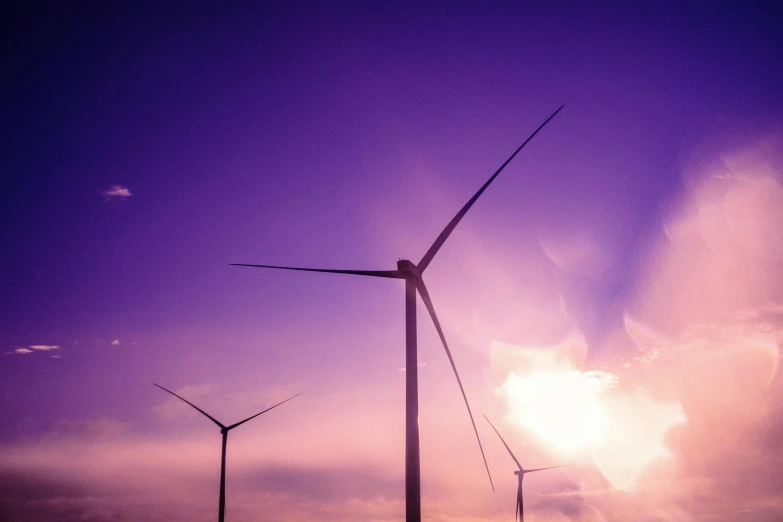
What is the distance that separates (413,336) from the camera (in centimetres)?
3697

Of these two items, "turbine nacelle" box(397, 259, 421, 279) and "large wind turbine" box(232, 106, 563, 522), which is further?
"turbine nacelle" box(397, 259, 421, 279)

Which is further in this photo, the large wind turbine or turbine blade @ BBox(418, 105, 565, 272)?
turbine blade @ BBox(418, 105, 565, 272)

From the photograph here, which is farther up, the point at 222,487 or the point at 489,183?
the point at 489,183

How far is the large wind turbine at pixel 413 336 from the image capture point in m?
31.9

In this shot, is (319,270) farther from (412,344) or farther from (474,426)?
(474,426)

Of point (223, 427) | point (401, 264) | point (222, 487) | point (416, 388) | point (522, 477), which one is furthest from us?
point (522, 477)

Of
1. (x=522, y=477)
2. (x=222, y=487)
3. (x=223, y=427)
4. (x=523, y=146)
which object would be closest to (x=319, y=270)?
(x=523, y=146)

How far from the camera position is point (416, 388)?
113 feet

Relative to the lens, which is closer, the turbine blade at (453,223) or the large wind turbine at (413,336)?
the large wind turbine at (413,336)

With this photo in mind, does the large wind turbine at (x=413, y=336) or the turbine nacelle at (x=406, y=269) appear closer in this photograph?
the large wind turbine at (x=413, y=336)

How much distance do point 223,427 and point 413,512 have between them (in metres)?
55.8

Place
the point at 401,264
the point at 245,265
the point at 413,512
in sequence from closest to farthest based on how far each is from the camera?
the point at 413,512 → the point at 401,264 → the point at 245,265

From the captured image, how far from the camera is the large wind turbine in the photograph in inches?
1256

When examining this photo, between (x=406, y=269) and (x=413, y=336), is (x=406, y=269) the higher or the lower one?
the higher one
